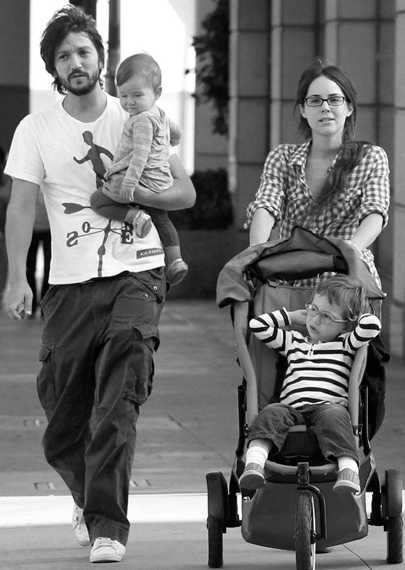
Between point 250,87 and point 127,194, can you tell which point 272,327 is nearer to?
point 127,194

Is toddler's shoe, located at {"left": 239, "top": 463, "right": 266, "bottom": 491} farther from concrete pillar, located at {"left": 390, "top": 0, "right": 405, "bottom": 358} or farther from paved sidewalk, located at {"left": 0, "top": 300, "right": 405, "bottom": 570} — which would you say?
concrete pillar, located at {"left": 390, "top": 0, "right": 405, "bottom": 358}

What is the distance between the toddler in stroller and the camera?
15.4 feet

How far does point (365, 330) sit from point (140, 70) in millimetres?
1355

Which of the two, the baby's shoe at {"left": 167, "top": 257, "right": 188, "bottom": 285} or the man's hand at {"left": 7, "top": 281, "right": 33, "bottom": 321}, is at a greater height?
the baby's shoe at {"left": 167, "top": 257, "right": 188, "bottom": 285}

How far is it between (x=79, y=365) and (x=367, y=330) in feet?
3.74

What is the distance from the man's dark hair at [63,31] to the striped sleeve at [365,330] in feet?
4.79

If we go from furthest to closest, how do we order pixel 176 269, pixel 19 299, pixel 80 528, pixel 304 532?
pixel 176 269, pixel 80 528, pixel 19 299, pixel 304 532

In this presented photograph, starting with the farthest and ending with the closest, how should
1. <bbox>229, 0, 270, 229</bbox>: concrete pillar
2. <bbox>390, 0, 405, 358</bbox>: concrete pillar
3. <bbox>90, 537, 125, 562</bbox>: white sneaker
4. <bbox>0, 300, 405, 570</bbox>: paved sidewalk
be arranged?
<bbox>229, 0, 270, 229</bbox>: concrete pillar
<bbox>390, 0, 405, 358</bbox>: concrete pillar
<bbox>0, 300, 405, 570</bbox>: paved sidewalk
<bbox>90, 537, 125, 562</bbox>: white sneaker

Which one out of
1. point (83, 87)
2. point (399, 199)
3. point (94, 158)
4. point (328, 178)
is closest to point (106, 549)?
point (94, 158)

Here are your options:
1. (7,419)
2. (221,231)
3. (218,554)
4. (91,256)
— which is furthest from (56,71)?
(221,231)

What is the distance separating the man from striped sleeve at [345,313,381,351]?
0.81 meters

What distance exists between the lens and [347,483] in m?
4.63

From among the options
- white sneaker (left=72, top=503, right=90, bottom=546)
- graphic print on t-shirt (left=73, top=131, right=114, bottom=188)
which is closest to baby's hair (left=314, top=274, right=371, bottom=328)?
graphic print on t-shirt (left=73, top=131, right=114, bottom=188)

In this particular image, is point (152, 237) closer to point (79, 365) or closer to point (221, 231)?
point (79, 365)
